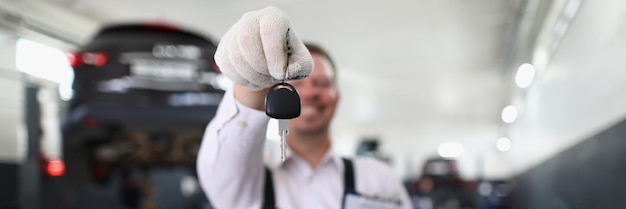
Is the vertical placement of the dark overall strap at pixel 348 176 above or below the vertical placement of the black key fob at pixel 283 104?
below

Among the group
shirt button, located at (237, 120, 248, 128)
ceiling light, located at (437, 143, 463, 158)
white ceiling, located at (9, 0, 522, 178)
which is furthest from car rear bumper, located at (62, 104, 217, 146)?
ceiling light, located at (437, 143, 463, 158)

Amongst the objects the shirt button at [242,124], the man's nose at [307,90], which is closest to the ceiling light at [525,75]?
the man's nose at [307,90]

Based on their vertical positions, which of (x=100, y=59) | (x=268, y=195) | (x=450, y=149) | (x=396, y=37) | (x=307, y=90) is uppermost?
(x=396, y=37)

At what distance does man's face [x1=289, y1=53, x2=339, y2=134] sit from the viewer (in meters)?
1.30

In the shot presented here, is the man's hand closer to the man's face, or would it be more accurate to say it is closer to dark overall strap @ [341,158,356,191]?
the man's face

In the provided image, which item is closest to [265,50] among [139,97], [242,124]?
[242,124]

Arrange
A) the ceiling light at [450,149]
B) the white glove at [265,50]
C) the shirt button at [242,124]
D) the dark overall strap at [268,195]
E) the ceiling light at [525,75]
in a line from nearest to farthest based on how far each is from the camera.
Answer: the white glove at [265,50]
the shirt button at [242,124]
the dark overall strap at [268,195]
the ceiling light at [525,75]
the ceiling light at [450,149]

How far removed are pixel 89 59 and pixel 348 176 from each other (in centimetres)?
148

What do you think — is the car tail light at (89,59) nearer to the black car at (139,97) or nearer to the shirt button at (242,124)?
the black car at (139,97)

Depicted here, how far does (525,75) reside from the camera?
5.20 meters

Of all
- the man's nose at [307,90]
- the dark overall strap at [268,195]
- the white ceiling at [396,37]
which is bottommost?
the dark overall strap at [268,195]

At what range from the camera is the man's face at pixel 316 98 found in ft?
4.27

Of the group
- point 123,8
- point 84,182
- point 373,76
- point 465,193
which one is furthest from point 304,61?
point 465,193

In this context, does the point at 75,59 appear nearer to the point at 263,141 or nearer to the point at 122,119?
the point at 122,119
